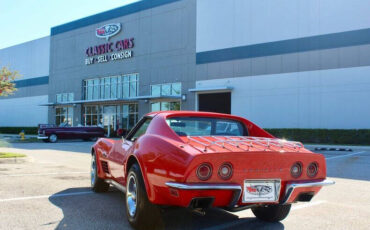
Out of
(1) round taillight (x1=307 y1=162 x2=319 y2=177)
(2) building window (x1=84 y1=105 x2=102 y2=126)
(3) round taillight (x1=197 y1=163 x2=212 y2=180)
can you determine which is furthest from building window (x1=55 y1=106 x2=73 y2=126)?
(3) round taillight (x1=197 y1=163 x2=212 y2=180)

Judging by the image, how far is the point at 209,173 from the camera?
3.41 m

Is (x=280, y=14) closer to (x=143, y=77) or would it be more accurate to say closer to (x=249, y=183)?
(x=143, y=77)

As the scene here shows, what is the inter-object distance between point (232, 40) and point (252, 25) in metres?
1.93

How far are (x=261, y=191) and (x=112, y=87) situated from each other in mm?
33714

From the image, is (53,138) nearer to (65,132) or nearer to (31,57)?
(65,132)

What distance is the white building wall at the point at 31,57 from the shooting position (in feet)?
144

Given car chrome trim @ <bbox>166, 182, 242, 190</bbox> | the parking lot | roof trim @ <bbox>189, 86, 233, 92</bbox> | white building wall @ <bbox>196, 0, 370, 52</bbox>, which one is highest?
white building wall @ <bbox>196, 0, 370, 52</bbox>

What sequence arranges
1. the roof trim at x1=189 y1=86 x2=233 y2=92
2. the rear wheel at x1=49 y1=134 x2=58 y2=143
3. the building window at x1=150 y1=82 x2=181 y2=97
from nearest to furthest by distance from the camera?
the rear wheel at x1=49 y1=134 x2=58 y2=143, the roof trim at x1=189 y1=86 x2=233 y2=92, the building window at x1=150 y1=82 x2=181 y2=97

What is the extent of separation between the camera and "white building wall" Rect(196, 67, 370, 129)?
22.3 meters

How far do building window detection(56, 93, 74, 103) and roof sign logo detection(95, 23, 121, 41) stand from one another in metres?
7.84

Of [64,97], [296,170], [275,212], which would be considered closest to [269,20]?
[275,212]

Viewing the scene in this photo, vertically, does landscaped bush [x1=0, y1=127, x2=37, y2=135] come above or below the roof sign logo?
below

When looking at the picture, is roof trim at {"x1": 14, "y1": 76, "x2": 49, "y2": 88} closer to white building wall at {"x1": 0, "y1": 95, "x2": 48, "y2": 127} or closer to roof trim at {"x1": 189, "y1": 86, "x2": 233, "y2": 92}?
white building wall at {"x1": 0, "y1": 95, "x2": 48, "y2": 127}

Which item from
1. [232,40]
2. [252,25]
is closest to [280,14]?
[252,25]
